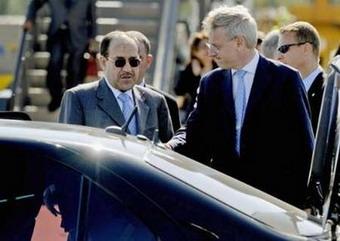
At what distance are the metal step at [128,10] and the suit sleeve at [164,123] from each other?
31.4ft

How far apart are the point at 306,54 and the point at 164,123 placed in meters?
1.12

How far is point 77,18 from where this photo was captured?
14.2m

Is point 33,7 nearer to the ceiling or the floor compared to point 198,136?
nearer to the floor

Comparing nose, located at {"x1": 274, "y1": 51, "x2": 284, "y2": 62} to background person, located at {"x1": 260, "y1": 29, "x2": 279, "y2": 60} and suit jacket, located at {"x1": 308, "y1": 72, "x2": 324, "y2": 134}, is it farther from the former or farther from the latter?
background person, located at {"x1": 260, "y1": 29, "x2": 279, "y2": 60}

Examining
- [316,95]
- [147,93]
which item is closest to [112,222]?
[147,93]

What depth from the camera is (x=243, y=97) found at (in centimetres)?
631

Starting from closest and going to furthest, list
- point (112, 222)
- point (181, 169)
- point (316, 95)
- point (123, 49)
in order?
point (112, 222) → point (181, 169) → point (123, 49) → point (316, 95)

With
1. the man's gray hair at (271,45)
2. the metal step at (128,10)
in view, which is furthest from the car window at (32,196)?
the metal step at (128,10)

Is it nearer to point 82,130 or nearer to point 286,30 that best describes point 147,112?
point 286,30

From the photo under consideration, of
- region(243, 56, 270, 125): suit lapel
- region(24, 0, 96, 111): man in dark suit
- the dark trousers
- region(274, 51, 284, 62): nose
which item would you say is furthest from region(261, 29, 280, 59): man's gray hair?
the dark trousers

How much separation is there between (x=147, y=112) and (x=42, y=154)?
2334 mm

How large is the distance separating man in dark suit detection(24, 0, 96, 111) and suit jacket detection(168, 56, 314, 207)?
26.3 ft

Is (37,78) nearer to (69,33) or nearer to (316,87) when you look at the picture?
(69,33)

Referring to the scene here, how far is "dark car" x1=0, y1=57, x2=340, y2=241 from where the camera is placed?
4.43 metres
